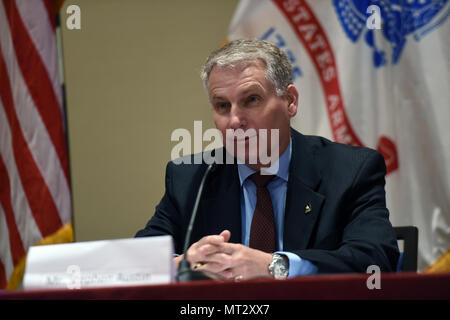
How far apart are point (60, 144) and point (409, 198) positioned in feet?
7.28

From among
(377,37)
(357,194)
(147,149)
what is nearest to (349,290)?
(357,194)

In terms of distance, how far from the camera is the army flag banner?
272 cm

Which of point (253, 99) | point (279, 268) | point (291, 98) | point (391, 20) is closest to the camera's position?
point (279, 268)

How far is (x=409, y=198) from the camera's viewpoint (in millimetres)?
2779

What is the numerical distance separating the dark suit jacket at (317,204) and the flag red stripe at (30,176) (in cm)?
139

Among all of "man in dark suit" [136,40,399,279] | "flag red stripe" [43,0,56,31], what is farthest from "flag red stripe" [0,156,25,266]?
"man in dark suit" [136,40,399,279]

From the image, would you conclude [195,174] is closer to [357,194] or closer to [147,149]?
[357,194]

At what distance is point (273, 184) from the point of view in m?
1.87

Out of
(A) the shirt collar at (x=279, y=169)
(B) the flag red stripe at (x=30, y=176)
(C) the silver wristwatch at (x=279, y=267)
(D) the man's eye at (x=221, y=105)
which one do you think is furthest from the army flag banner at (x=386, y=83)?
(C) the silver wristwatch at (x=279, y=267)

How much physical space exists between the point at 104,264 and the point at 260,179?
0.99 m

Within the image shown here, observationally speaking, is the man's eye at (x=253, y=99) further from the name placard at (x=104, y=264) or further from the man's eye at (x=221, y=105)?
the name placard at (x=104, y=264)

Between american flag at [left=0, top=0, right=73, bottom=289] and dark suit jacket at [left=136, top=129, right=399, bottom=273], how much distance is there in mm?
1392

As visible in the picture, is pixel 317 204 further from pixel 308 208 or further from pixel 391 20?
pixel 391 20

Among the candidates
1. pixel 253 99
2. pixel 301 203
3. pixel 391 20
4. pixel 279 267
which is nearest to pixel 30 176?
pixel 253 99
